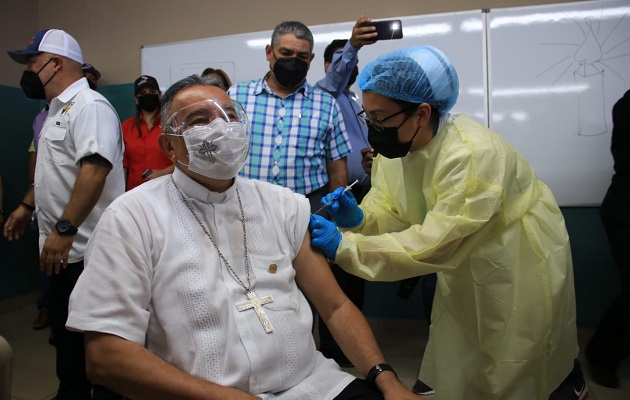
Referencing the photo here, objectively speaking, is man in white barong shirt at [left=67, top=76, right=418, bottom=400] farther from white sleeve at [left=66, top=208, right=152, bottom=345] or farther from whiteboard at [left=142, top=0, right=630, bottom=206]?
whiteboard at [left=142, top=0, right=630, bottom=206]

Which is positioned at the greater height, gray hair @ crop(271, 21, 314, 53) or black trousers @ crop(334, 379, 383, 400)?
gray hair @ crop(271, 21, 314, 53)

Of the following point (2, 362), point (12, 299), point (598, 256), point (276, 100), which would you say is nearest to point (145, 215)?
point (2, 362)

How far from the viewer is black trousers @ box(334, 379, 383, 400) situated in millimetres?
1142

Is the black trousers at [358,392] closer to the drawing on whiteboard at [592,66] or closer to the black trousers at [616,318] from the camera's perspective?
the black trousers at [616,318]

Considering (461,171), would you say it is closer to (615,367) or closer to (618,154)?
(618,154)

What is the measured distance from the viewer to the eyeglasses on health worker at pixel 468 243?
4.47 feet

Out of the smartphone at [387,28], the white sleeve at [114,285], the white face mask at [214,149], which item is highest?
the smartphone at [387,28]

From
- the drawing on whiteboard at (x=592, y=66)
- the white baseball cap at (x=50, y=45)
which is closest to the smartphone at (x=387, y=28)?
the drawing on whiteboard at (x=592, y=66)

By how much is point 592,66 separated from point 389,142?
190 cm

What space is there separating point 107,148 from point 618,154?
91.2 inches

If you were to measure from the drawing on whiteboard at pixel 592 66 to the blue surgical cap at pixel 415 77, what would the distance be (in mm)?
1677

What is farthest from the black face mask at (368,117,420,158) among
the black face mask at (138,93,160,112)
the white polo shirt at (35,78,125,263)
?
the black face mask at (138,93,160,112)

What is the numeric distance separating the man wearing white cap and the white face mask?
815mm

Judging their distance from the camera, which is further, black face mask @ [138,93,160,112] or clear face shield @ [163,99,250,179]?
black face mask @ [138,93,160,112]
